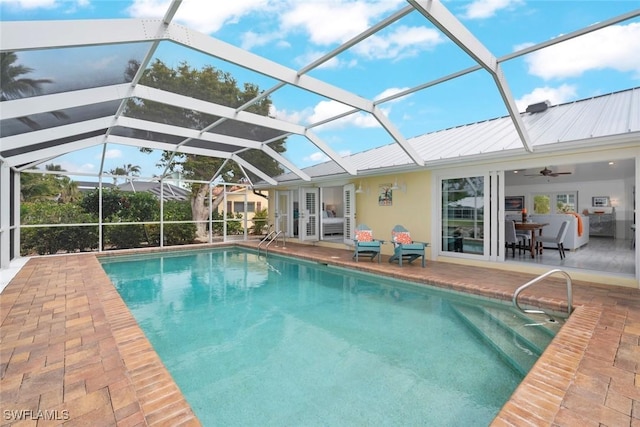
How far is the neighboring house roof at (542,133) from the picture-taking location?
5.34 metres

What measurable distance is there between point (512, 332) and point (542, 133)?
175 inches

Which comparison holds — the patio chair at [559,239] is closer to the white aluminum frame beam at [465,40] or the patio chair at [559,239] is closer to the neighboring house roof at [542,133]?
the neighboring house roof at [542,133]

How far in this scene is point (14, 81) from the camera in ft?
12.8

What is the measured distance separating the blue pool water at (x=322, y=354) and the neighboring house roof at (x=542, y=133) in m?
3.24

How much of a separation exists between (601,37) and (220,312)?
6.95 m

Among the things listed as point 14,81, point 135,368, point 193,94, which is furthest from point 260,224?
point 135,368

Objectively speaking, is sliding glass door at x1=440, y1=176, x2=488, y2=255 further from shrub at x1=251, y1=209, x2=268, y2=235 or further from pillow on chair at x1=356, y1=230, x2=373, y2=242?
shrub at x1=251, y1=209, x2=268, y2=235

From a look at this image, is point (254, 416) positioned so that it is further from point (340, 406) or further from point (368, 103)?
point (368, 103)

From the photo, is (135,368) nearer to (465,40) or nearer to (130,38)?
(130,38)

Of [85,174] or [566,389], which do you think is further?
[85,174]

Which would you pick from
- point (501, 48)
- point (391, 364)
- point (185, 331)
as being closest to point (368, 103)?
point (501, 48)

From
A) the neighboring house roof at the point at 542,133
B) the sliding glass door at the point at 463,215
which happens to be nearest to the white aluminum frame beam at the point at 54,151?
the neighboring house roof at the point at 542,133

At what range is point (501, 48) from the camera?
441cm

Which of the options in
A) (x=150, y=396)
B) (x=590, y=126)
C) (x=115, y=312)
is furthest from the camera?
(x=590, y=126)
